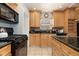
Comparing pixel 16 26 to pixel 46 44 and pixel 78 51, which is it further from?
pixel 78 51

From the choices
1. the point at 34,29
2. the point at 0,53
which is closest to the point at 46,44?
the point at 34,29

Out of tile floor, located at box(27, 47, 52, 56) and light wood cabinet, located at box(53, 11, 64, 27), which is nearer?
tile floor, located at box(27, 47, 52, 56)

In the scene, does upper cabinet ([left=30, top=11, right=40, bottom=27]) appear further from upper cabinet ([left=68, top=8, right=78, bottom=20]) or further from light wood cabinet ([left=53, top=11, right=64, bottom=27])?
upper cabinet ([left=68, top=8, right=78, bottom=20])

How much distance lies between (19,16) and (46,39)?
2.30 m

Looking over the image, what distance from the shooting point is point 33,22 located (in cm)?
734

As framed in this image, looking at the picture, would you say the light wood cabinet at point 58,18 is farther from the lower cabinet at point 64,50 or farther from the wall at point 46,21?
the lower cabinet at point 64,50

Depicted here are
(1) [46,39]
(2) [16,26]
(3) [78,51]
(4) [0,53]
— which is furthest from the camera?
(1) [46,39]

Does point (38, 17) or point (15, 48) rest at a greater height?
point (38, 17)

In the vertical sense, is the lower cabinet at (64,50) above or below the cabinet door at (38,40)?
above

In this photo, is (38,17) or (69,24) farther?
(38,17)

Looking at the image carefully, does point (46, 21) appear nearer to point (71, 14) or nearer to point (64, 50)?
point (71, 14)

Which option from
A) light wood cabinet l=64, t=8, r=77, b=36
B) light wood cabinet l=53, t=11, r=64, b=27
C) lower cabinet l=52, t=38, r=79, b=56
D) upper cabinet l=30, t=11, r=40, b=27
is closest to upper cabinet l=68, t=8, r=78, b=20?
light wood cabinet l=64, t=8, r=77, b=36

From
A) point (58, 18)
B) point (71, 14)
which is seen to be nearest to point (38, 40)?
point (58, 18)

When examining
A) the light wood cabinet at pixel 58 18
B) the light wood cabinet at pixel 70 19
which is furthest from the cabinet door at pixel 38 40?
the light wood cabinet at pixel 70 19
